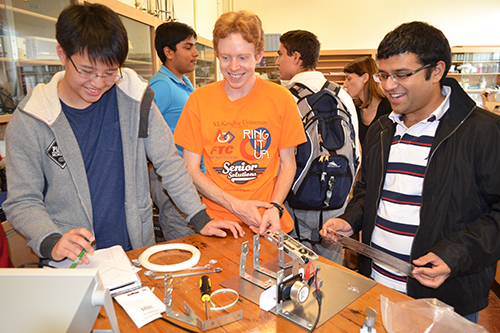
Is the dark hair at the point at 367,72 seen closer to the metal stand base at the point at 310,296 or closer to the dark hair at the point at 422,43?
the dark hair at the point at 422,43

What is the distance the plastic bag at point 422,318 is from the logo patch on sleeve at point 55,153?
111cm

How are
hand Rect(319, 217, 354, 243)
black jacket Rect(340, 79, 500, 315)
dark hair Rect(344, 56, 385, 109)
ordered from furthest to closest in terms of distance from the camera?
1. dark hair Rect(344, 56, 385, 109)
2. hand Rect(319, 217, 354, 243)
3. black jacket Rect(340, 79, 500, 315)

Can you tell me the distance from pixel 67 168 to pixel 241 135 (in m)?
0.68

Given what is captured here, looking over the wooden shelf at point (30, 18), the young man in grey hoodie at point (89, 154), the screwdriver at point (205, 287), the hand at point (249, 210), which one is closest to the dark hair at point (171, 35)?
the wooden shelf at point (30, 18)

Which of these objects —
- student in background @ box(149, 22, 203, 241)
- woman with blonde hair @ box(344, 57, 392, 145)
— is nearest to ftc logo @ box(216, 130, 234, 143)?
student in background @ box(149, 22, 203, 241)

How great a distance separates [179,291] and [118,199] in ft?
1.66

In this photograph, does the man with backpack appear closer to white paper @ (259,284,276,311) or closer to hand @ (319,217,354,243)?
hand @ (319,217,354,243)

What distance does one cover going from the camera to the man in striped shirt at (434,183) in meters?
1.07

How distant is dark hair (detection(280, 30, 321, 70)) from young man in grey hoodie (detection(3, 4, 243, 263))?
4.00 feet

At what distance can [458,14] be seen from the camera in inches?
305

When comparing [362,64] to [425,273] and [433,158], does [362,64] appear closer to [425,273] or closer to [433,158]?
[433,158]

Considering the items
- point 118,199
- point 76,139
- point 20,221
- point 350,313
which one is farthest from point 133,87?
point 350,313

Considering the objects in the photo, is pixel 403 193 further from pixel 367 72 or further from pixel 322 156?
pixel 367 72

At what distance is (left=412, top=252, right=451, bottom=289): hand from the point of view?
1026 millimetres
